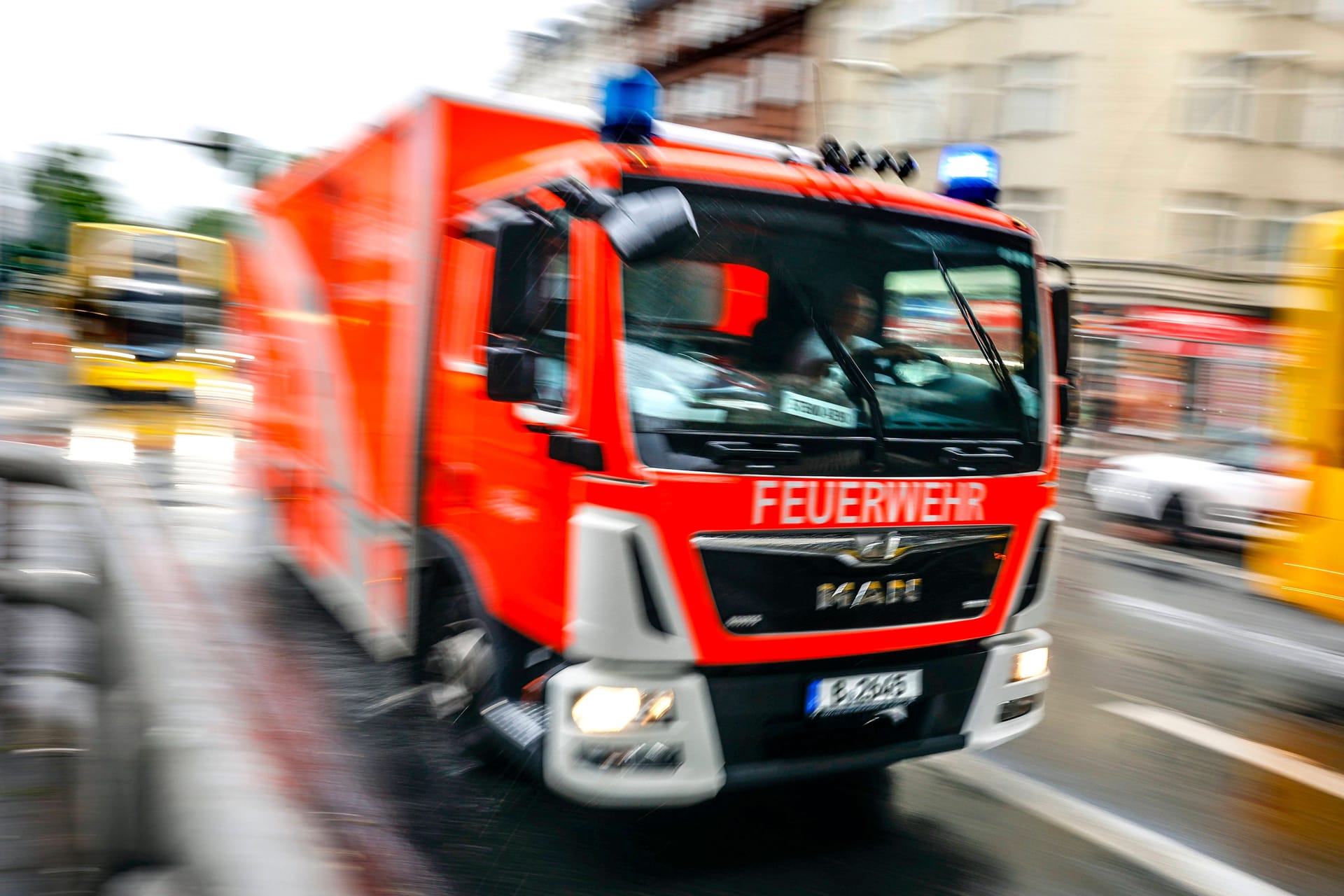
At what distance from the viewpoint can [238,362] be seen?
879 centimetres

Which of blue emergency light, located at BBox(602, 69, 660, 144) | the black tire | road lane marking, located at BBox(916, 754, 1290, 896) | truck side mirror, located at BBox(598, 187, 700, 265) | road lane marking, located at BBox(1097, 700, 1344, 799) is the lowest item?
road lane marking, located at BBox(1097, 700, 1344, 799)

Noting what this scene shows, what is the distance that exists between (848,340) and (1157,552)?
10.0 metres

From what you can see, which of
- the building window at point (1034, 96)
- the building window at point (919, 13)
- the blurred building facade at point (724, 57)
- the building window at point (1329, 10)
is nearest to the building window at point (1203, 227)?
the building window at point (1034, 96)

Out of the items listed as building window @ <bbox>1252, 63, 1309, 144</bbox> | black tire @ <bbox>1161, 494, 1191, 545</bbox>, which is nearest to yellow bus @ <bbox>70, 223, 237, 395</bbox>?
black tire @ <bbox>1161, 494, 1191, 545</bbox>

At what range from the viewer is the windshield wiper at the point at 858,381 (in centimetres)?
387

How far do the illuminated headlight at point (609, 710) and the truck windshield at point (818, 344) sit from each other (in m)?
0.66

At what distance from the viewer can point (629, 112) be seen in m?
3.81

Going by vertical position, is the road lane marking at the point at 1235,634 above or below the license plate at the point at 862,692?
below

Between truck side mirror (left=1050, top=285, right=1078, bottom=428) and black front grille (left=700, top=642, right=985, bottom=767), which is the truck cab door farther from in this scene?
truck side mirror (left=1050, top=285, right=1078, bottom=428)

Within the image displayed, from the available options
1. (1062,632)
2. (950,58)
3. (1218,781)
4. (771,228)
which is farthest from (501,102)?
(950,58)

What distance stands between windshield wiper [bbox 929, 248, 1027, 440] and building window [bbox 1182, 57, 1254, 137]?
2697 cm

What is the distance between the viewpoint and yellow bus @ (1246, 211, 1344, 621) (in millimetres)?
6945

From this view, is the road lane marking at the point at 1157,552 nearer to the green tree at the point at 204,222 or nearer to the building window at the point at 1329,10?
the building window at the point at 1329,10

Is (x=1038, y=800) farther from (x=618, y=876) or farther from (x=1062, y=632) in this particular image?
(x=1062, y=632)
